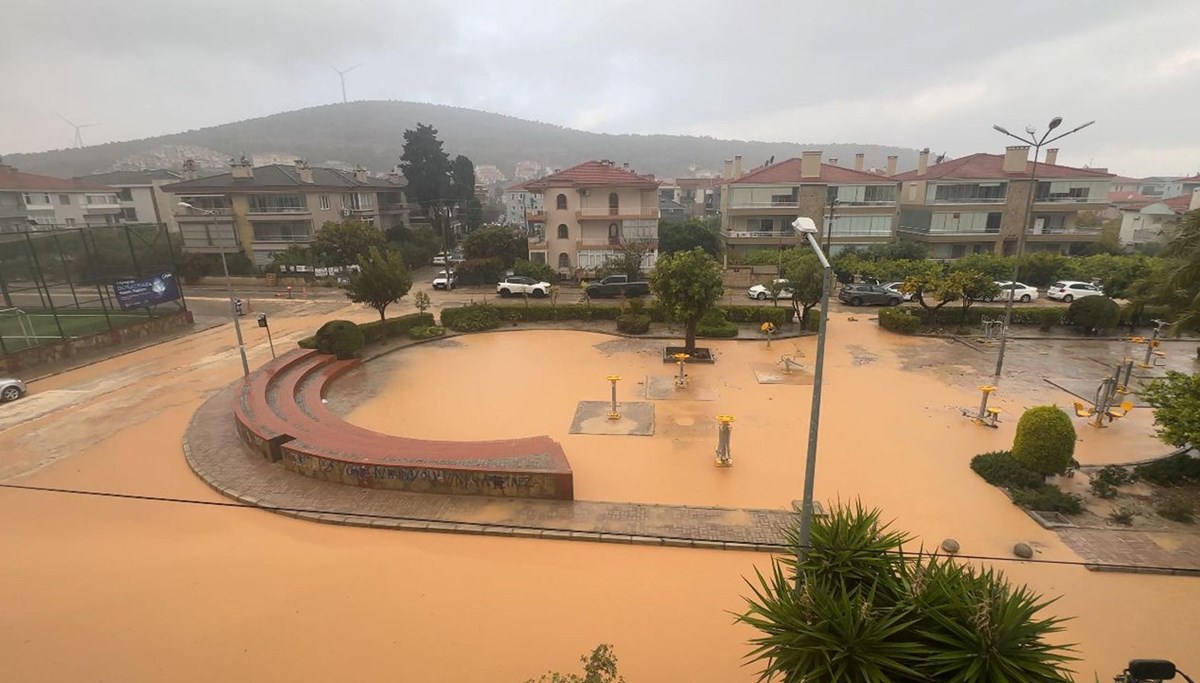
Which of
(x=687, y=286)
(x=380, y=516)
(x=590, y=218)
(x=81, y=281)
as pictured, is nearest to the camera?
(x=380, y=516)

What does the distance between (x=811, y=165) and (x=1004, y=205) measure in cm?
1493

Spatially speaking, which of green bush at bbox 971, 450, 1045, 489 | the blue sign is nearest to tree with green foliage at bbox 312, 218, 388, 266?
the blue sign

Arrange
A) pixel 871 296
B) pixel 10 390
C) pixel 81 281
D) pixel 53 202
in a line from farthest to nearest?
pixel 53 202 < pixel 871 296 < pixel 81 281 < pixel 10 390

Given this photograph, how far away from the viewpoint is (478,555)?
10.6 m

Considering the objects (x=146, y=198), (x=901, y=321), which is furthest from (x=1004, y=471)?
(x=146, y=198)

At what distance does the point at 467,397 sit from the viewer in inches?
750

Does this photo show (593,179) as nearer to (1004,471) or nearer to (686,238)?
(686,238)

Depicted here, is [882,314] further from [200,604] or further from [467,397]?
[200,604]

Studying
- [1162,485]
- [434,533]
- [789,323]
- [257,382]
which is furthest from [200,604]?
[789,323]

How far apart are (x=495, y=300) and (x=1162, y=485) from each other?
30616 mm

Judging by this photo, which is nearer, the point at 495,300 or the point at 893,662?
the point at 893,662

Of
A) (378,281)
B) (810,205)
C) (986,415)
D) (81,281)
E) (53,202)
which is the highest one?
(53,202)

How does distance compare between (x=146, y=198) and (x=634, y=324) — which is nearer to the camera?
(x=634, y=324)

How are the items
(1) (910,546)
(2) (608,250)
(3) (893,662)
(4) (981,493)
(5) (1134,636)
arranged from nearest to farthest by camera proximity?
(3) (893,662)
(5) (1134,636)
(1) (910,546)
(4) (981,493)
(2) (608,250)
